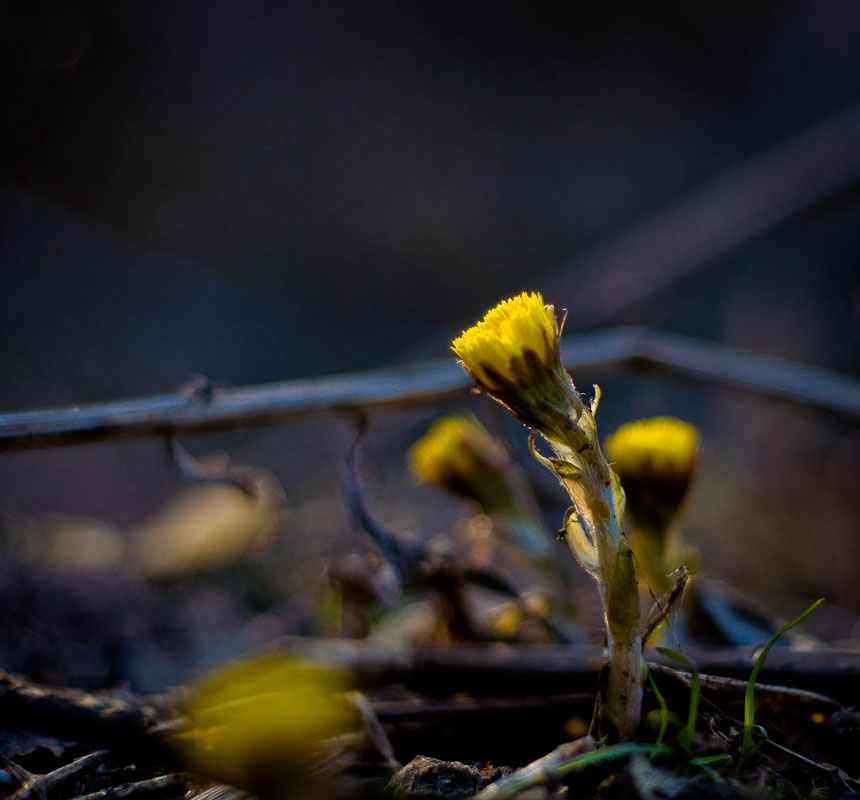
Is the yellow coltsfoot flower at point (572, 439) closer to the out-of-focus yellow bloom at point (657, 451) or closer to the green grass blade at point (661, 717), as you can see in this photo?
the green grass blade at point (661, 717)

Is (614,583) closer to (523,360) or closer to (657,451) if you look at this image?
(523,360)

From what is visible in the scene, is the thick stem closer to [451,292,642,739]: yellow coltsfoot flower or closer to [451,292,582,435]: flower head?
[451,292,642,739]: yellow coltsfoot flower

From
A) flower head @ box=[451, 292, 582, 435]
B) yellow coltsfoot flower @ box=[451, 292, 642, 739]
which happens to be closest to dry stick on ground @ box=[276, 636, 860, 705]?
yellow coltsfoot flower @ box=[451, 292, 642, 739]

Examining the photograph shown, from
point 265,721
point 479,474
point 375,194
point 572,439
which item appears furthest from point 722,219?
point 265,721

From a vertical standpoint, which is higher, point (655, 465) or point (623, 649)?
point (655, 465)

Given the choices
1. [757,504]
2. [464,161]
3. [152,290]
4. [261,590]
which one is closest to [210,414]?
Answer: [261,590]

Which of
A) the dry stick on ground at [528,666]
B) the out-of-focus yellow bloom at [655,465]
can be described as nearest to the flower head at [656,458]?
the out-of-focus yellow bloom at [655,465]
